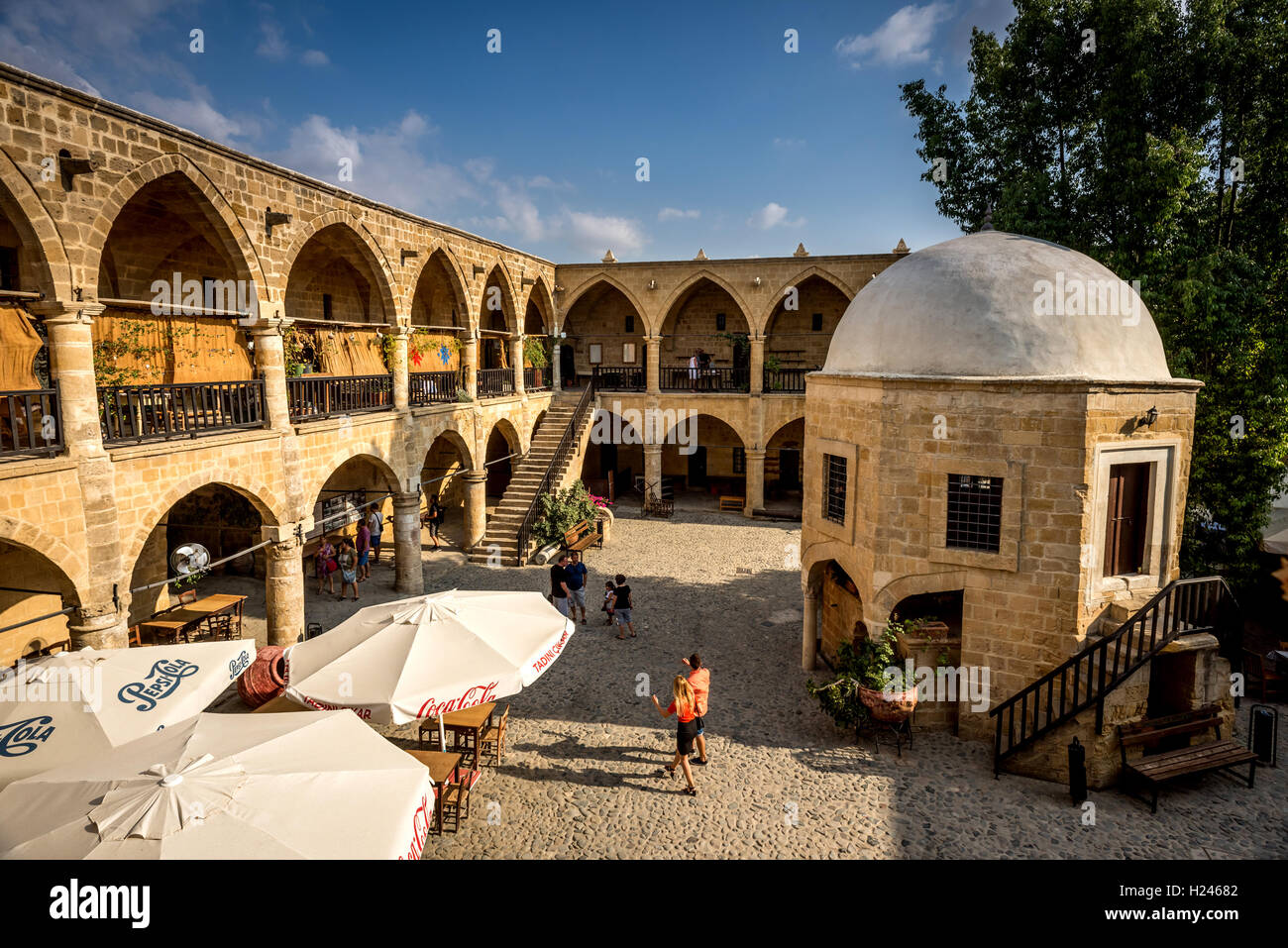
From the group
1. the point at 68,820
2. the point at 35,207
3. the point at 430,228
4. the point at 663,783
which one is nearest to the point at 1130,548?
the point at 663,783

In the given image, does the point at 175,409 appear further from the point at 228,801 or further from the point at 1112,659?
the point at 1112,659

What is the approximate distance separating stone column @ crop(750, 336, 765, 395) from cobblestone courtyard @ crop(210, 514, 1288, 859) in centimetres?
1246

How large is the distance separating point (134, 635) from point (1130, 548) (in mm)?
15459

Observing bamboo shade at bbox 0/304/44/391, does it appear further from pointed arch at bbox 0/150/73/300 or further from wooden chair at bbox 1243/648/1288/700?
wooden chair at bbox 1243/648/1288/700

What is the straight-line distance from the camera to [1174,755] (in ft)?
27.2

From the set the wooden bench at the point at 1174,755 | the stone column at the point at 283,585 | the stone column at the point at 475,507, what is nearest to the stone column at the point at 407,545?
the stone column at the point at 475,507

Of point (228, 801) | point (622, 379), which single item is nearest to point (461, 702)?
point (228, 801)

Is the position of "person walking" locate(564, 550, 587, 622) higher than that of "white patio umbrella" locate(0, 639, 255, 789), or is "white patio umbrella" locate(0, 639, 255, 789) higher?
"white patio umbrella" locate(0, 639, 255, 789)

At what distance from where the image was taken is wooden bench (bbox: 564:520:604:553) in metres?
18.5

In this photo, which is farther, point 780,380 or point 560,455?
point 780,380

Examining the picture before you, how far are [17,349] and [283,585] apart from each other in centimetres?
549

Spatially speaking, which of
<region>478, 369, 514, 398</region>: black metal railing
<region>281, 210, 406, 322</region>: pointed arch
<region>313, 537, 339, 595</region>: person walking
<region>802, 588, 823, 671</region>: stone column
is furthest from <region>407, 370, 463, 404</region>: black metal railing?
<region>802, 588, 823, 671</region>: stone column

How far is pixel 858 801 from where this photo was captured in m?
7.95

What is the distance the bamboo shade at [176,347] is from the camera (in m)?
9.98
